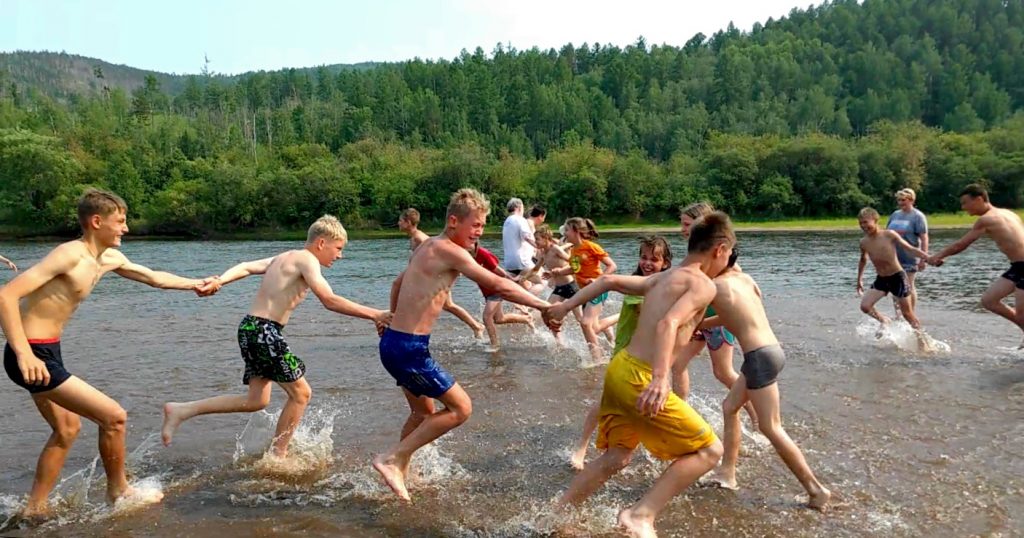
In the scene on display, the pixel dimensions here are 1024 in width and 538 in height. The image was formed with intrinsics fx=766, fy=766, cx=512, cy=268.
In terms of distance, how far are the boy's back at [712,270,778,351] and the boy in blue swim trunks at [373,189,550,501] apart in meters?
1.20

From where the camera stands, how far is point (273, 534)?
205 inches

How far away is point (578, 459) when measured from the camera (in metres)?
6.43

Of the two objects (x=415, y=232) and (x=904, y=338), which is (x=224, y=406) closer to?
(x=415, y=232)

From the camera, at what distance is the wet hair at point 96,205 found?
5.21 meters

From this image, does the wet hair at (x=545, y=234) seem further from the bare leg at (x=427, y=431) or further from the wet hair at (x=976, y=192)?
the bare leg at (x=427, y=431)

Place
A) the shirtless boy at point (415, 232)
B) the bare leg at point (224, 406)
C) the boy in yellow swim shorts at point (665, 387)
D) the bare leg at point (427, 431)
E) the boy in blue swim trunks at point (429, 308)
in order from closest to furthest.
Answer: the boy in yellow swim shorts at point (665, 387) → the boy in blue swim trunks at point (429, 308) → the bare leg at point (427, 431) → the bare leg at point (224, 406) → the shirtless boy at point (415, 232)

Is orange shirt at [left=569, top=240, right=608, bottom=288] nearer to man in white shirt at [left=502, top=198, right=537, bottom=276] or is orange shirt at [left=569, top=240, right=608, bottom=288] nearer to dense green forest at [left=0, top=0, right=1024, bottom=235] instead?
man in white shirt at [left=502, top=198, right=537, bottom=276]

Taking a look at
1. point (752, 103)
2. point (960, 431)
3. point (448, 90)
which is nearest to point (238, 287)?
point (960, 431)

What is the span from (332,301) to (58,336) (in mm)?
1849

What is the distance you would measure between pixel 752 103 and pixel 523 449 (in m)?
118

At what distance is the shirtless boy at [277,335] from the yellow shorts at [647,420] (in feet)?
8.06

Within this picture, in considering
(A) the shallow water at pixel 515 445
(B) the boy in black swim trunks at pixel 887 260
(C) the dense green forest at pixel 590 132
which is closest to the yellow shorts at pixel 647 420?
(A) the shallow water at pixel 515 445

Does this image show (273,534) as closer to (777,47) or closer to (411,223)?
(411,223)

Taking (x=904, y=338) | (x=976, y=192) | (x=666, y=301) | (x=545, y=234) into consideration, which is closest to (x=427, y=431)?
(x=666, y=301)
